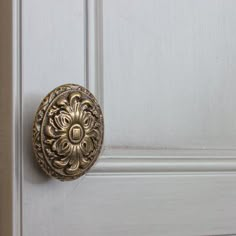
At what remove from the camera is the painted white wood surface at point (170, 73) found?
47 cm

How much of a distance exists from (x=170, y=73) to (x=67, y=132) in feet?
0.43

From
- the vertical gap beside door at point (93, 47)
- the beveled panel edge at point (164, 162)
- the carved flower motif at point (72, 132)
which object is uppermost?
the vertical gap beside door at point (93, 47)

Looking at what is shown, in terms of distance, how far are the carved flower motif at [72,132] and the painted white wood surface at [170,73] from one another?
37 mm

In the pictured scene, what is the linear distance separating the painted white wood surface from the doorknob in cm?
4

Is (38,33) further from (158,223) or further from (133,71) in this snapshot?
(158,223)

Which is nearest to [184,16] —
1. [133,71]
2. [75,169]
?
[133,71]

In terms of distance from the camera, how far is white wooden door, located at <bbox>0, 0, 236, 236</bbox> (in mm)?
430

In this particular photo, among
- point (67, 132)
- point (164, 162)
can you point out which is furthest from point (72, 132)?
point (164, 162)

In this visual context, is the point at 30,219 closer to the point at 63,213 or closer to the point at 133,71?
the point at 63,213

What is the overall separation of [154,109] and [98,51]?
0.25 ft

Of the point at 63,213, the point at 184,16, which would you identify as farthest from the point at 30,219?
the point at 184,16

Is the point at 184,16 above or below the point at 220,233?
above

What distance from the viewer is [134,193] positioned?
0.47 m

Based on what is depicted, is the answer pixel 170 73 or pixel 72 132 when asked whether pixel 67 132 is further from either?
pixel 170 73
